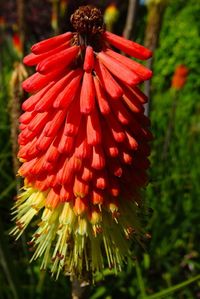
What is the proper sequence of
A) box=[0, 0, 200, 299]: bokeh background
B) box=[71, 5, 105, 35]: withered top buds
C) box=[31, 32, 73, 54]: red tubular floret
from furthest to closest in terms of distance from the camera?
1. box=[0, 0, 200, 299]: bokeh background
2. box=[31, 32, 73, 54]: red tubular floret
3. box=[71, 5, 105, 35]: withered top buds

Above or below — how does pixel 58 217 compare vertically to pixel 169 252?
above

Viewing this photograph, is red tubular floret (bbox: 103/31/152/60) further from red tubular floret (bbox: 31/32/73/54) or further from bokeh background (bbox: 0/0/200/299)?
bokeh background (bbox: 0/0/200/299)

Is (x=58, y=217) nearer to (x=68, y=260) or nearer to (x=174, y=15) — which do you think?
(x=68, y=260)

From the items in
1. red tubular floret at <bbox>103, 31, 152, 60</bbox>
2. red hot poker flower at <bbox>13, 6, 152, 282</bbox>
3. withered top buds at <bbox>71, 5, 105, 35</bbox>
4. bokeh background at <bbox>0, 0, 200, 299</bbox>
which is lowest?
bokeh background at <bbox>0, 0, 200, 299</bbox>

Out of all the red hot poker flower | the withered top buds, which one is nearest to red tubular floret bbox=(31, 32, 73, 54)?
the red hot poker flower

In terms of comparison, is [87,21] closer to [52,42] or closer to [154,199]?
[52,42]

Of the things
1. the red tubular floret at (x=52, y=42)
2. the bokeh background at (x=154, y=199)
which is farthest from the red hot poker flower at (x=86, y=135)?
the bokeh background at (x=154, y=199)

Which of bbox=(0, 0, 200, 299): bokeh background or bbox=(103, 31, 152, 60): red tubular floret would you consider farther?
bbox=(0, 0, 200, 299): bokeh background

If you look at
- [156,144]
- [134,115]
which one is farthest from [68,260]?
[156,144]
